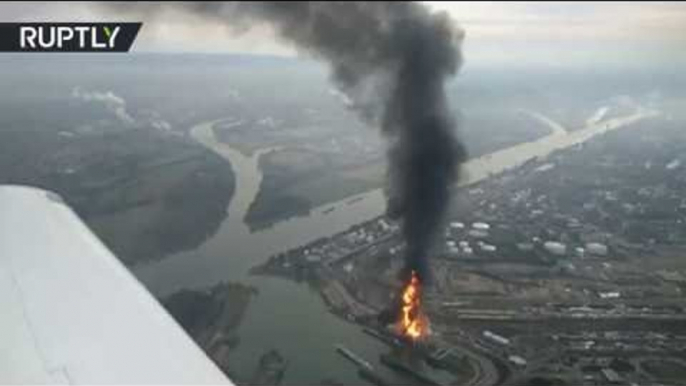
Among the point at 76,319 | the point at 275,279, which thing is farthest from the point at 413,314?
the point at 76,319

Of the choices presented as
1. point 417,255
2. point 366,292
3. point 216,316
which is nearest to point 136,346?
point 216,316

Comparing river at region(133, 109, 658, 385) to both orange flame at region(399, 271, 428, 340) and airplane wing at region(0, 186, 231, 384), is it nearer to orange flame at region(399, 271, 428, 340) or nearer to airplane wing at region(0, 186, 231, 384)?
orange flame at region(399, 271, 428, 340)

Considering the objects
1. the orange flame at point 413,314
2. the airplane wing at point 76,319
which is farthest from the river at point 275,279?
the airplane wing at point 76,319

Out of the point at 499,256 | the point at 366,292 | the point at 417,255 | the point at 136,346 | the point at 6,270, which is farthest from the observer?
the point at 499,256

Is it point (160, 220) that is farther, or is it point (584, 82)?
point (584, 82)

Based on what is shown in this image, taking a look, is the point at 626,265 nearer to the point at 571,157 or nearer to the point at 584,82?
the point at 584,82

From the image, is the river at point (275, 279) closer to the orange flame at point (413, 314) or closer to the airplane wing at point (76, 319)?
the orange flame at point (413, 314)

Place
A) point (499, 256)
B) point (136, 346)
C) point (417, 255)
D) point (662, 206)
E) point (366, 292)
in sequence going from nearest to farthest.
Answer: point (136, 346), point (366, 292), point (417, 255), point (499, 256), point (662, 206)
